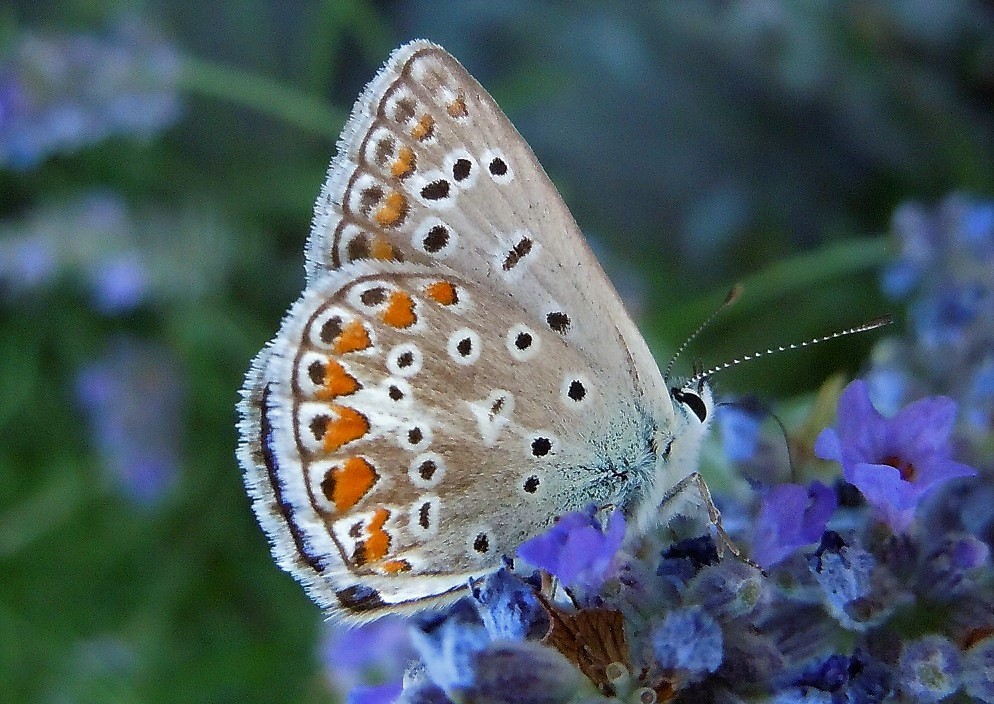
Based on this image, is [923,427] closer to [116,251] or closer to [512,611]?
[512,611]

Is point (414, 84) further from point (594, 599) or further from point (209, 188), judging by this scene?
point (209, 188)

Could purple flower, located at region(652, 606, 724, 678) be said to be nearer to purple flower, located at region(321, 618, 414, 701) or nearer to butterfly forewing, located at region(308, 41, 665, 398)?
butterfly forewing, located at region(308, 41, 665, 398)

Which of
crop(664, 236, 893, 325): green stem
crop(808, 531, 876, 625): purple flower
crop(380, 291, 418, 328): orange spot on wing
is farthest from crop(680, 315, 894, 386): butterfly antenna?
crop(664, 236, 893, 325): green stem

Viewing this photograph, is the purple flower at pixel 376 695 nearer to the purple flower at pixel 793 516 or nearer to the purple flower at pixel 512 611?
the purple flower at pixel 512 611

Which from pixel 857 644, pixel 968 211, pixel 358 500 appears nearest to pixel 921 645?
pixel 857 644

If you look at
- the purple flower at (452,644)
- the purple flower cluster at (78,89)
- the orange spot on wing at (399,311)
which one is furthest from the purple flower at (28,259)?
the purple flower at (452,644)

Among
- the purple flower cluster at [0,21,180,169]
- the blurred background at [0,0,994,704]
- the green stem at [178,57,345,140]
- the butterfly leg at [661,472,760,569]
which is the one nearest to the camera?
the butterfly leg at [661,472,760,569]
